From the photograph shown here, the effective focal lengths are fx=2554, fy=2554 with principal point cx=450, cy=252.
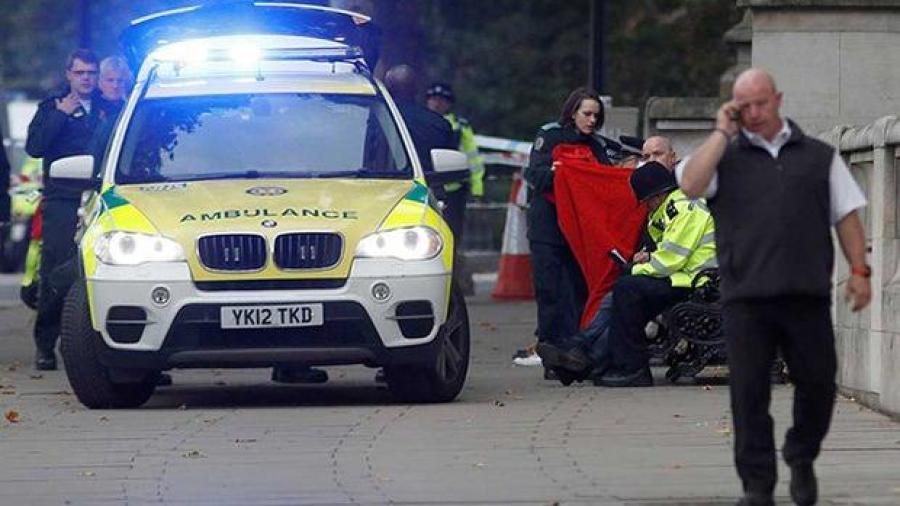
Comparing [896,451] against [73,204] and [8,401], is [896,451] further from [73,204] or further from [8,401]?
[73,204]

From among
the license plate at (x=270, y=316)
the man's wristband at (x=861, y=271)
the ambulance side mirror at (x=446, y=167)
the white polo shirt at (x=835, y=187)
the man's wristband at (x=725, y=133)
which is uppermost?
the man's wristband at (x=725, y=133)

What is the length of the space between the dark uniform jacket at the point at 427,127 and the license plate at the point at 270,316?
4393mm

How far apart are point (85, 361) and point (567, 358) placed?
2.85 meters

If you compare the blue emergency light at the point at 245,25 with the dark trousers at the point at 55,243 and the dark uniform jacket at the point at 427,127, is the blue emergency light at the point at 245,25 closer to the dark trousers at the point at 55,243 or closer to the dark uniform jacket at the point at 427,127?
the dark uniform jacket at the point at 427,127

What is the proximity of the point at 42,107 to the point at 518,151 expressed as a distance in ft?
50.4

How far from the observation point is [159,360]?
42.3 ft

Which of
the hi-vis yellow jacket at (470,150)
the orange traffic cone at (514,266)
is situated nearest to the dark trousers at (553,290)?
the hi-vis yellow jacket at (470,150)

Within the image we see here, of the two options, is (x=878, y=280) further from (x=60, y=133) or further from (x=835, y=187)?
(x=60, y=133)

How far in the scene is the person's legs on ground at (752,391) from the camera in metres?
9.19

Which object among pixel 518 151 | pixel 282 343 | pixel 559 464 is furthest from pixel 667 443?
pixel 518 151

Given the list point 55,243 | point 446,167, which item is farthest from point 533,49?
point 446,167

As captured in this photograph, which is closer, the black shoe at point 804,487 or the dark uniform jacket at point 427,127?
the black shoe at point 804,487

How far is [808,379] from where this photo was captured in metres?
9.30

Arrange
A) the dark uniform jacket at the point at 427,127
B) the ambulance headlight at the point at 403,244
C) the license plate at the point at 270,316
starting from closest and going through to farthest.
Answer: the license plate at the point at 270,316 < the ambulance headlight at the point at 403,244 < the dark uniform jacket at the point at 427,127
